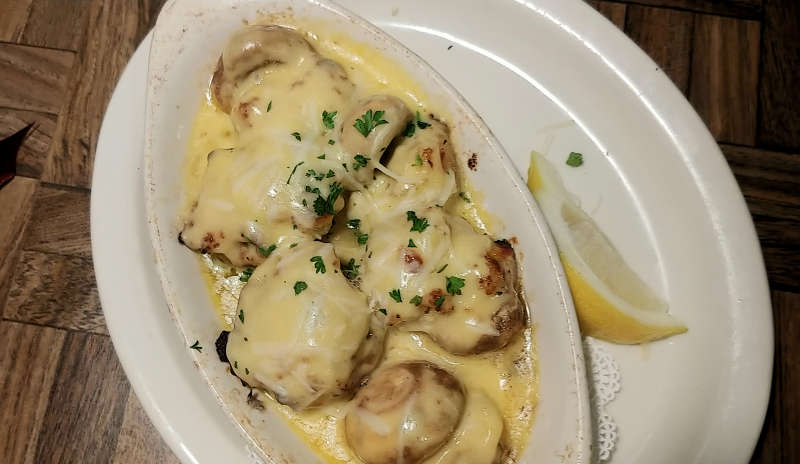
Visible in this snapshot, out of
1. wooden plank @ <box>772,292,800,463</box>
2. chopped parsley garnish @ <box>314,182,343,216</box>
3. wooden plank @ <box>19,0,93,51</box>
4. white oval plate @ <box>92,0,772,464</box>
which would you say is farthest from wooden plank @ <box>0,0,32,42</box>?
wooden plank @ <box>772,292,800,463</box>

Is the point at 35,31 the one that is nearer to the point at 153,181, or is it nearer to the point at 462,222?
the point at 153,181

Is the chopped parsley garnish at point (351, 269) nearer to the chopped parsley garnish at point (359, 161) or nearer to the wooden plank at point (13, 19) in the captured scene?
the chopped parsley garnish at point (359, 161)

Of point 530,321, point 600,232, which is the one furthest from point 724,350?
point 530,321

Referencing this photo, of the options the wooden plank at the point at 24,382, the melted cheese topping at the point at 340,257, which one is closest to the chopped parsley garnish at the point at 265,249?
the melted cheese topping at the point at 340,257

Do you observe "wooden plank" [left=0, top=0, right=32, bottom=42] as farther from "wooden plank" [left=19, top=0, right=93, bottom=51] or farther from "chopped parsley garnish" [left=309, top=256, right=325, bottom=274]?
"chopped parsley garnish" [left=309, top=256, right=325, bottom=274]

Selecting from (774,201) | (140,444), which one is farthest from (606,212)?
(140,444)

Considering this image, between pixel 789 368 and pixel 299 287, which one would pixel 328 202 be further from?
pixel 789 368
